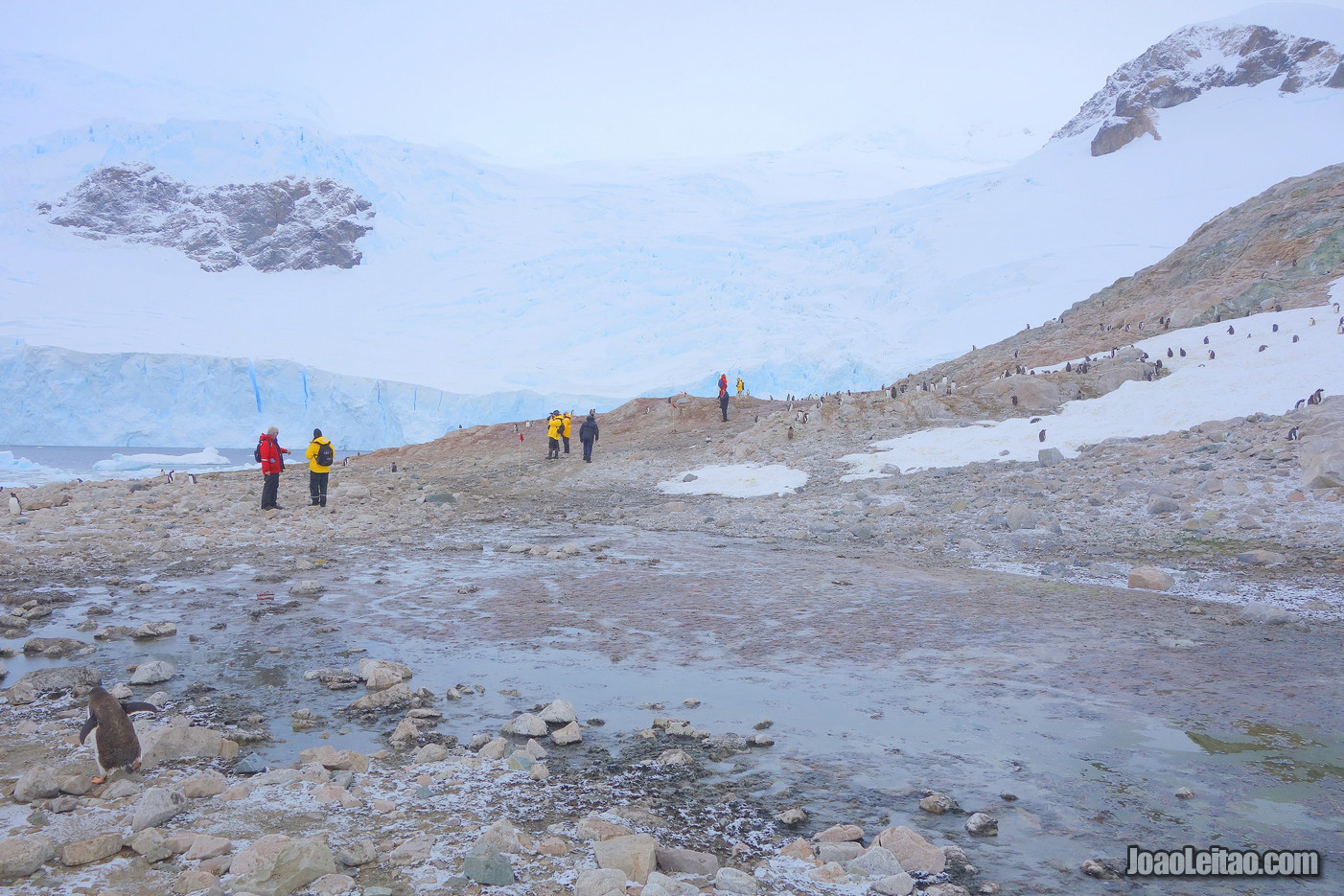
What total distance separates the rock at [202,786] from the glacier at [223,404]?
122ft

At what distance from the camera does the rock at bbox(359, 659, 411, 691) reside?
5.11 meters

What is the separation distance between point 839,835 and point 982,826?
2.04ft

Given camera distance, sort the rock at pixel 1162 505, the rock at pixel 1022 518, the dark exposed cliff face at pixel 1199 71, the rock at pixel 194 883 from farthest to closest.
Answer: the dark exposed cliff face at pixel 1199 71 < the rock at pixel 1022 518 < the rock at pixel 1162 505 < the rock at pixel 194 883

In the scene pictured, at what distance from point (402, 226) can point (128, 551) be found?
203 feet

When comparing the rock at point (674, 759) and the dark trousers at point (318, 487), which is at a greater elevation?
the dark trousers at point (318, 487)

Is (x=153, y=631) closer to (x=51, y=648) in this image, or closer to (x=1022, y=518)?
(x=51, y=648)

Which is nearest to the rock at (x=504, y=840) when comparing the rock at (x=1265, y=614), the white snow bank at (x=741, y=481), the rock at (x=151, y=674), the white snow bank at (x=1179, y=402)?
the rock at (x=151, y=674)

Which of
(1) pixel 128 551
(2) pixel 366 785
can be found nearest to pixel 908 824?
(2) pixel 366 785

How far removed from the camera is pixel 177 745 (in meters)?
3.94

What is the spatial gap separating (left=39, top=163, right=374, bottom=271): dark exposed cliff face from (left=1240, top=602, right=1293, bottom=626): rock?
226 ft

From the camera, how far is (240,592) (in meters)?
7.73

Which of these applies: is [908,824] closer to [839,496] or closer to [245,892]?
[245,892]

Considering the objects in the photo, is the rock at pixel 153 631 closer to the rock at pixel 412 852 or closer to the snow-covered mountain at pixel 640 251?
the rock at pixel 412 852

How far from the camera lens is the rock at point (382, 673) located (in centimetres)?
511
